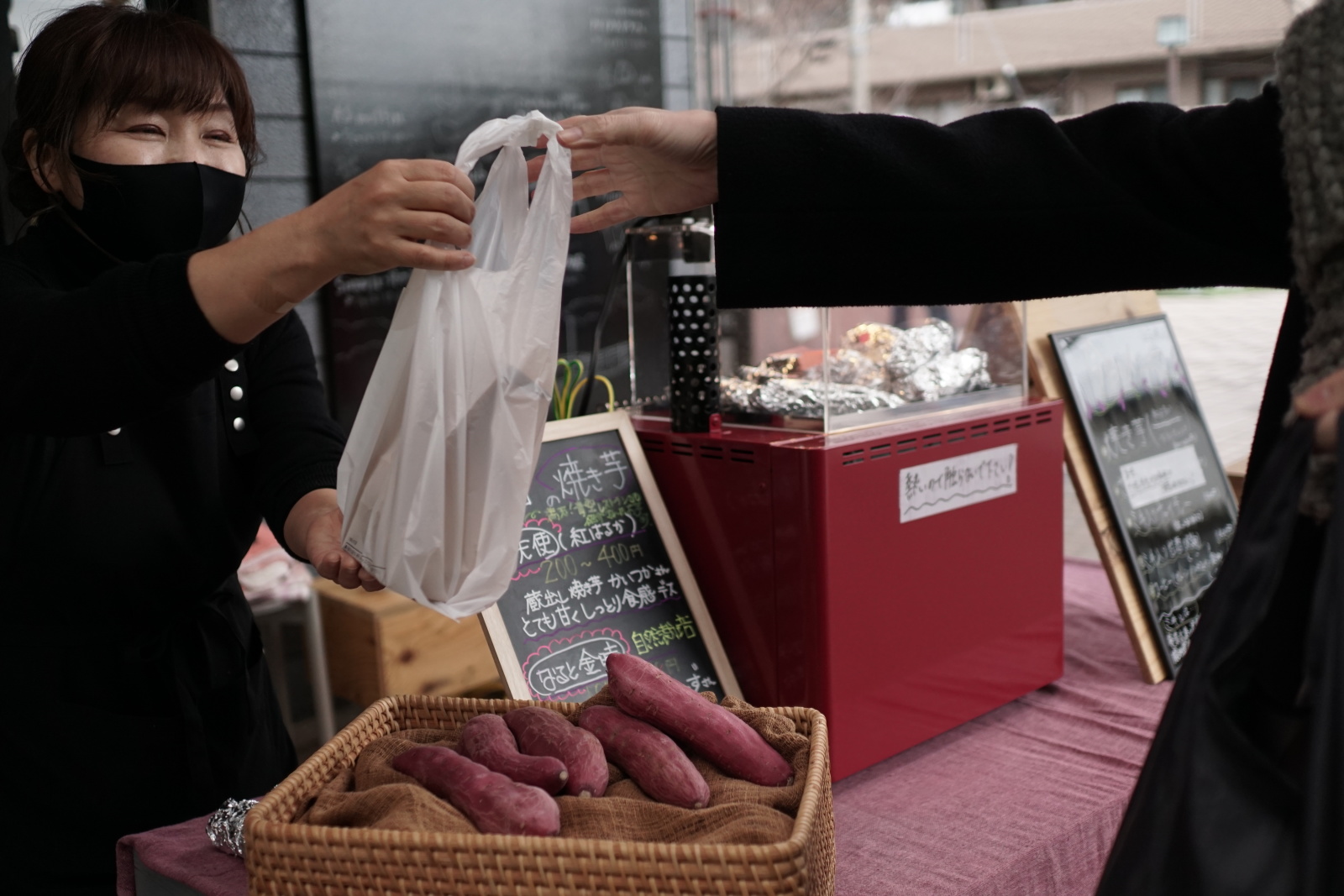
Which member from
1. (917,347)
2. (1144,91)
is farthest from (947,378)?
(1144,91)

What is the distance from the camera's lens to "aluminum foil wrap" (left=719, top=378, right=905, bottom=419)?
1552 millimetres

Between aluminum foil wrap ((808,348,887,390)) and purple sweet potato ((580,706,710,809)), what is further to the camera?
aluminum foil wrap ((808,348,887,390))

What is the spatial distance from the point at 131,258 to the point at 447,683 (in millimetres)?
1564

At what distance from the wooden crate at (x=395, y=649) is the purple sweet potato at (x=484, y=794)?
156cm

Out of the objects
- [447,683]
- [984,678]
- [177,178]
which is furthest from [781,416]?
[447,683]

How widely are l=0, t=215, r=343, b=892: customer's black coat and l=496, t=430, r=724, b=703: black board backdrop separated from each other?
31cm

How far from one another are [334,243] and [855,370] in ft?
3.12

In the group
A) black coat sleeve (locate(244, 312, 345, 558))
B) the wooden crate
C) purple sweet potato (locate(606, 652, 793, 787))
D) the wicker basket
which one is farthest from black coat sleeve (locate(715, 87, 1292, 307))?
the wooden crate

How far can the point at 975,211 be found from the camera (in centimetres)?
100

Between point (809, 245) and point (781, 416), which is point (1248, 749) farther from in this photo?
point (781, 416)

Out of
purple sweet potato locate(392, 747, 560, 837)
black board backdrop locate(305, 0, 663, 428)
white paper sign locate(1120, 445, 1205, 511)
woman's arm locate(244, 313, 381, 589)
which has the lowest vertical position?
purple sweet potato locate(392, 747, 560, 837)

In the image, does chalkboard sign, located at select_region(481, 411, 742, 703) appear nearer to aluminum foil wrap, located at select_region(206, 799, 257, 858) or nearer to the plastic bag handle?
aluminum foil wrap, located at select_region(206, 799, 257, 858)

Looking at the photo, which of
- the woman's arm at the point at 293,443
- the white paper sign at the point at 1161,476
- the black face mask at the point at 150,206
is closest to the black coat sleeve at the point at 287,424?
the woman's arm at the point at 293,443

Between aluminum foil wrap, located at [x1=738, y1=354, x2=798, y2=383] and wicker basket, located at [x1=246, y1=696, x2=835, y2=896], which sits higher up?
aluminum foil wrap, located at [x1=738, y1=354, x2=798, y2=383]
